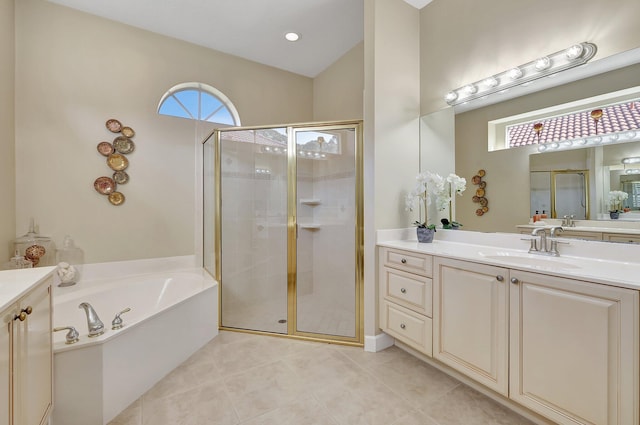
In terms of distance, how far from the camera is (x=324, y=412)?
1500mm

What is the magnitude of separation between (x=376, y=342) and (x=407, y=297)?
53cm

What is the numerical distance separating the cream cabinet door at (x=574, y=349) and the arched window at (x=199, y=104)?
10.6 ft

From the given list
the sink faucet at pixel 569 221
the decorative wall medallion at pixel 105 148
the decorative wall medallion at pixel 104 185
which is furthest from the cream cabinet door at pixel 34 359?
the sink faucet at pixel 569 221

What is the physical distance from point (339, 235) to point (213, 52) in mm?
2598

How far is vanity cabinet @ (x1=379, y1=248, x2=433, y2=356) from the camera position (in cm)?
179

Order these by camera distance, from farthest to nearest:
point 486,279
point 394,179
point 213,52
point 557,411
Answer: point 213,52
point 394,179
point 486,279
point 557,411

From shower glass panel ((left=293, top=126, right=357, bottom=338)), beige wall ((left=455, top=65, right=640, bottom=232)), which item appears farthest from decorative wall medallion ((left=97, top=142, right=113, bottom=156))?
beige wall ((left=455, top=65, right=640, bottom=232))

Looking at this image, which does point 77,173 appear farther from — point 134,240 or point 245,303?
point 245,303

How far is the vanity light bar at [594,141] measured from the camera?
143cm

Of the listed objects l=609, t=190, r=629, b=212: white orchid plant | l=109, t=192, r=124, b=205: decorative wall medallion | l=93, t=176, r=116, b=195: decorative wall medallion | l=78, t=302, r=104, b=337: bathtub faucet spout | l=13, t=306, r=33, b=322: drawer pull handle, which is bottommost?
l=78, t=302, r=104, b=337: bathtub faucet spout

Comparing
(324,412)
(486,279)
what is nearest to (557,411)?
(486,279)

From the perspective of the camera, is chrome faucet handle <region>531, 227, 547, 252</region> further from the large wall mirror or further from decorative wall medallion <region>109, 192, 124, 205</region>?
decorative wall medallion <region>109, 192, 124, 205</region>

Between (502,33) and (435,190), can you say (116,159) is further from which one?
(502,33)

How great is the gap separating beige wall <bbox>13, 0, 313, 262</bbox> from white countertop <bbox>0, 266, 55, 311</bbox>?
1.55m
